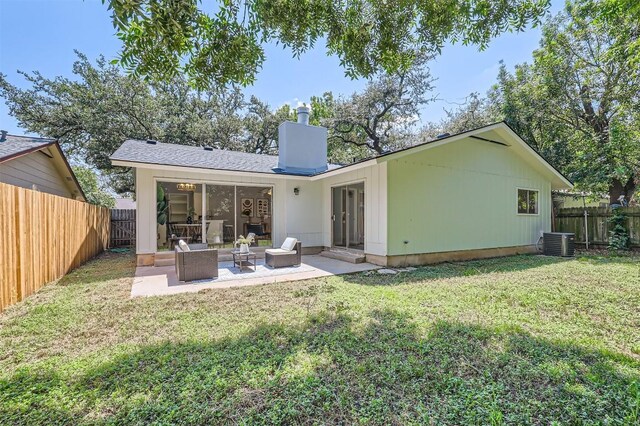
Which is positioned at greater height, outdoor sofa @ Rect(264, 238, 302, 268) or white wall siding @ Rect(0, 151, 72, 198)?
white wall siding @ Rect(0, 151, 72, 198)

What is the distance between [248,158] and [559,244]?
11370 mm

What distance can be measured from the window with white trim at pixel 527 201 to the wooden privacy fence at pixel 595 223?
276 centimetres

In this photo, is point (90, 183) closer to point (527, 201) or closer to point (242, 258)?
point (242, 258)

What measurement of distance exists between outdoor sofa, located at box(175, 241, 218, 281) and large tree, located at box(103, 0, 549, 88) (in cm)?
349

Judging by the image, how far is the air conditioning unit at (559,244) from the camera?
9.96 metres

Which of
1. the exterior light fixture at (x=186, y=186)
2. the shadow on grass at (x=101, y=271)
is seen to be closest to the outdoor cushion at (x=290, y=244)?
the exterior light fixture at (x=186, y=186)

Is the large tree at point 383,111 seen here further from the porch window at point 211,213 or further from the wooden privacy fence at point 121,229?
the wooden privacy fence at point 121,229

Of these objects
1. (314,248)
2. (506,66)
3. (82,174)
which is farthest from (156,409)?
(82,174)

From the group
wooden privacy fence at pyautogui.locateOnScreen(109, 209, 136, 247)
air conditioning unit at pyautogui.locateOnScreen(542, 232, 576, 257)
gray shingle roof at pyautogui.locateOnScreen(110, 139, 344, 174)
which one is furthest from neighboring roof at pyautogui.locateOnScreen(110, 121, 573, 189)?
wooden privacy fence at pyautogui.locateOnScreen(109, 209, 136, 247)

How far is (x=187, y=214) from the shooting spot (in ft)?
28.5

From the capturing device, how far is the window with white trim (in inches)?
424

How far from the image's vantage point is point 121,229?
1345 cm

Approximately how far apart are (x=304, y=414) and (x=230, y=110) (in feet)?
70.4

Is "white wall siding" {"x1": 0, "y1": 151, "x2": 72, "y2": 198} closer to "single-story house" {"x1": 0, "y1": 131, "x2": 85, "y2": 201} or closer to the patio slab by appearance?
"single-story house" {"x1": 0, "y1": 131, "x2": 85, "y2": 201}
